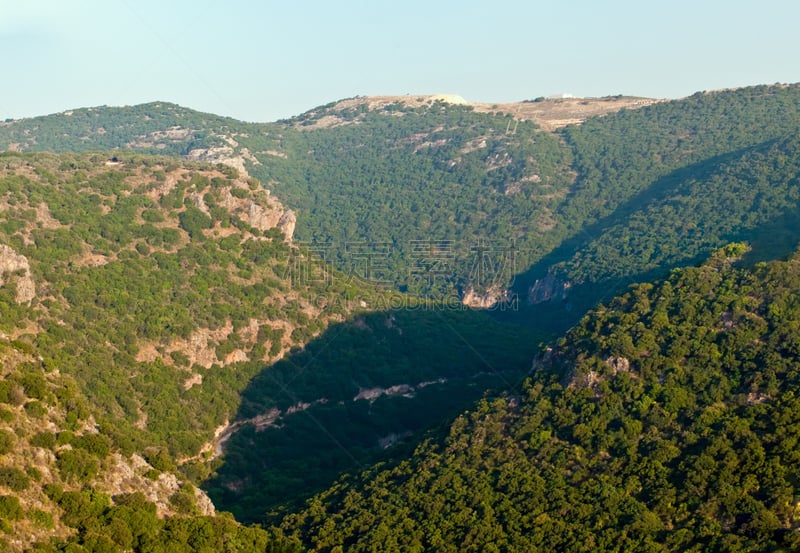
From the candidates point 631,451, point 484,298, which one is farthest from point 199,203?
point 631,451

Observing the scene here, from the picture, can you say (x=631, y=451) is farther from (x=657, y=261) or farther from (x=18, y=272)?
(x=657, y=261)

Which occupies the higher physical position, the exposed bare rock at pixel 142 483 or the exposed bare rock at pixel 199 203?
the exposed bare rock at pixel 199 203

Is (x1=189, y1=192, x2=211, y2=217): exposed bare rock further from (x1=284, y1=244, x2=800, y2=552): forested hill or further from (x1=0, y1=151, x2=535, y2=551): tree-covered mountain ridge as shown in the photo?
(x1=284, y1=244, x2=800, y2=552): forested hill

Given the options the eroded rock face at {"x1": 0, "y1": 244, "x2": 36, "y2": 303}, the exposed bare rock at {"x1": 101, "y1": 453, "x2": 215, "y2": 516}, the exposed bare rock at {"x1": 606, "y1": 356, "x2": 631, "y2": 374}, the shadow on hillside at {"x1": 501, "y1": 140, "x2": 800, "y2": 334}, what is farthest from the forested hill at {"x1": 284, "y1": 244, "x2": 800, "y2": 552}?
the eroded rock face at {"x1": 0, "y1": 244, "x2": 36, "y2": 303}

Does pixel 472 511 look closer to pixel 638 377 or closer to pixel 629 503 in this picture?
pixel 629 503

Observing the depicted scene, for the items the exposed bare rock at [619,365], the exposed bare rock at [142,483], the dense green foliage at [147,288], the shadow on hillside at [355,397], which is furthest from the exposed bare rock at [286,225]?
the exposed bare rock at [142,483]

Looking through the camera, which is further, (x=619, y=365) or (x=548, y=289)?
(x=548, y=289)

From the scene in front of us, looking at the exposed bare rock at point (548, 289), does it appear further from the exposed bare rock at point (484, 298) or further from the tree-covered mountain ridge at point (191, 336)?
the tree-covered mountain ridge at point (191, 336)
